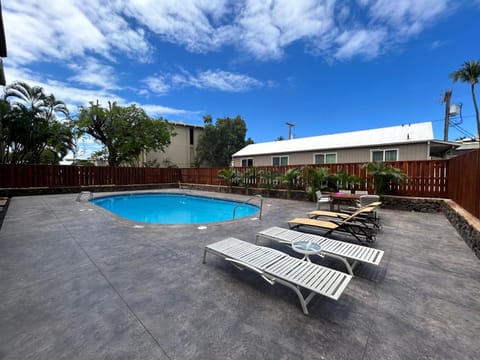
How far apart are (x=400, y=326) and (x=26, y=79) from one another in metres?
24.6

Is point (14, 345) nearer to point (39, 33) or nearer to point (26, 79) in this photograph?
point (39, 33)

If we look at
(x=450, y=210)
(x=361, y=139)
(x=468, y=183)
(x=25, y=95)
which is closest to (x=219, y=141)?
(x=361, y=139)

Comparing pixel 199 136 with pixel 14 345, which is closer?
pixel 14 345

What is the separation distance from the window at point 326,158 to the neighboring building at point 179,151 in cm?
1610

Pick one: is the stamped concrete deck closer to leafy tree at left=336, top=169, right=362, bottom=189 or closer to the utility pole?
leafy tree at left=336, top=169, right=362, bottom=189

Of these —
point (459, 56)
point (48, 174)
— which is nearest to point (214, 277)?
point (48, 174)

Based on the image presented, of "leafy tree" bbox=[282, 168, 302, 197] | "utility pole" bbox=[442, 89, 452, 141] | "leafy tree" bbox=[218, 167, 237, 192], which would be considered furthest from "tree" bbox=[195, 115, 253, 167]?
"utility pole" bbox=[442, 89, 452, 141]

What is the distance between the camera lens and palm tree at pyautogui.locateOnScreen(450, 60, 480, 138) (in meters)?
16.2

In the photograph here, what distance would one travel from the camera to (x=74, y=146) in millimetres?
20781

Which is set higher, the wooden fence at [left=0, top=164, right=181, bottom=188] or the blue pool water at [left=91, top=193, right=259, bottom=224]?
the wooden fence at [left=0, top=164, right=181, bottom=188]

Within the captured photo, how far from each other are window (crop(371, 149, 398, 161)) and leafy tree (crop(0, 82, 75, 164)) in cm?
2337

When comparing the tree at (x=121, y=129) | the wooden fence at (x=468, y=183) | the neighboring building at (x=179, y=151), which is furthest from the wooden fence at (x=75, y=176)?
the wooden fence at (x=468, y=183)

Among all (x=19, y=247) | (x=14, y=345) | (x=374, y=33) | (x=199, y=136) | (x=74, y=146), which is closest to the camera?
(x=14, y=345)

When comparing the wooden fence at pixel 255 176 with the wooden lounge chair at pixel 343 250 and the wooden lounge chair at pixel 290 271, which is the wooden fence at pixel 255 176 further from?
the wooden lounge chair at pixel 290 271
